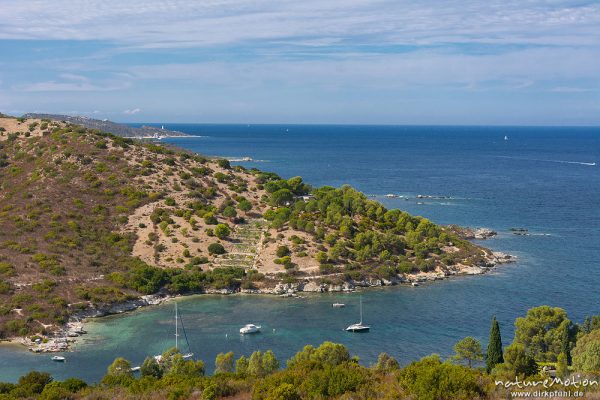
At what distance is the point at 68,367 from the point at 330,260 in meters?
30.8

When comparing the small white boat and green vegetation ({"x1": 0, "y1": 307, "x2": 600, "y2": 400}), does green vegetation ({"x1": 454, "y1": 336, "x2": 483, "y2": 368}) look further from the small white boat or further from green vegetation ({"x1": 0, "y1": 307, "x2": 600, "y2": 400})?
the small white boat

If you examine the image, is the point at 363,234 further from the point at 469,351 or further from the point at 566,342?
the point at 566,342

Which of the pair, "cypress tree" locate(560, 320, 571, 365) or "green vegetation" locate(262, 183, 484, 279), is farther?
"green vegetation" locate(262, 183, 484, 279)

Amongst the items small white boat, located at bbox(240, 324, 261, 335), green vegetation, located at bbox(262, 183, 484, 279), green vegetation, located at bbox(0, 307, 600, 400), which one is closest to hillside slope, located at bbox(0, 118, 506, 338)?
green vegetation, located at bbox(262, 183, 484, 279)

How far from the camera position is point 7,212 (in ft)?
227

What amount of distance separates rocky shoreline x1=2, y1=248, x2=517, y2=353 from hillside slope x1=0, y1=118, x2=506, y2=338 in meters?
0.23

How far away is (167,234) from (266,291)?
16.3m

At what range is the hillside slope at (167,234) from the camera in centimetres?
5644

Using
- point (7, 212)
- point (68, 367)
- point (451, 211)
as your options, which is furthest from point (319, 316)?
point (451, 211)

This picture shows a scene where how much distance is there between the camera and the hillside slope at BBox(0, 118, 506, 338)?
185ft

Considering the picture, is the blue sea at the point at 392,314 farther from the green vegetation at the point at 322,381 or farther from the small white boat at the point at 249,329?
the green vegetation at the point at 322,381

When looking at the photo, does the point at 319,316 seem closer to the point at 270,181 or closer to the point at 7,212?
the point at 270,181

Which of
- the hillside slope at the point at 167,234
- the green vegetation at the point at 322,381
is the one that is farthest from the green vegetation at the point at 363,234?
the green vegetation at the point at 322,381

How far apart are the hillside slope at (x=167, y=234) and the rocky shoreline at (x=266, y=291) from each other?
→ 232 millimetres
